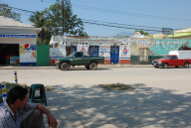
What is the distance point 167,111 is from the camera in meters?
6.97

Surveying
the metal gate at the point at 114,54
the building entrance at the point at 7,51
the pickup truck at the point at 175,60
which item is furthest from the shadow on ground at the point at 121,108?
the metal gate at the point at 114,54

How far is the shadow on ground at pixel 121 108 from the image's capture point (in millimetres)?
5805

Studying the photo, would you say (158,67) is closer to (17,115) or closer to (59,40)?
(59,40)

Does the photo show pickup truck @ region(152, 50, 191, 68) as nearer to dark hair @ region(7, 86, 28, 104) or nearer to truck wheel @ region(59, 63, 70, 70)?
truck wheel @ region(59, 63, 70, 70)

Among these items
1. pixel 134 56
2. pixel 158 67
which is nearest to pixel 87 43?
pixel 134 56

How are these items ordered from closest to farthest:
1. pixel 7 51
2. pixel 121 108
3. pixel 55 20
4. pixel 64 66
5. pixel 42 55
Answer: pixel 121 108
pixel 64 66
pixel 42 55
pixel 7 51
pixel 55 20

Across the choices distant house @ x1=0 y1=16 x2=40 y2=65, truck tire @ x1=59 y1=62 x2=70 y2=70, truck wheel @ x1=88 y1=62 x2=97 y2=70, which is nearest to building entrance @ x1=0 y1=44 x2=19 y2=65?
distant house @ x1=0 y1=16 x2=40 y2=65

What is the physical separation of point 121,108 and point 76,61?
14530mm

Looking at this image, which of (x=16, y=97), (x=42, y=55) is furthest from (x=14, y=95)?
(x=42, y=55)

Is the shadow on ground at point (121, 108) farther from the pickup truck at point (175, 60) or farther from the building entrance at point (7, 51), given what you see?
the building entrance at point (7, 51)

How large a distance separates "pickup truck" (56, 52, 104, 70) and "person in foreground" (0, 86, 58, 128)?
60.1 feet

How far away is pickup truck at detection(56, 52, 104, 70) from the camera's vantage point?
21.3 m

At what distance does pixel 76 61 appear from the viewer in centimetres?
2147

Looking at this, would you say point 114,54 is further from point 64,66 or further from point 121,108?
point 121,108
